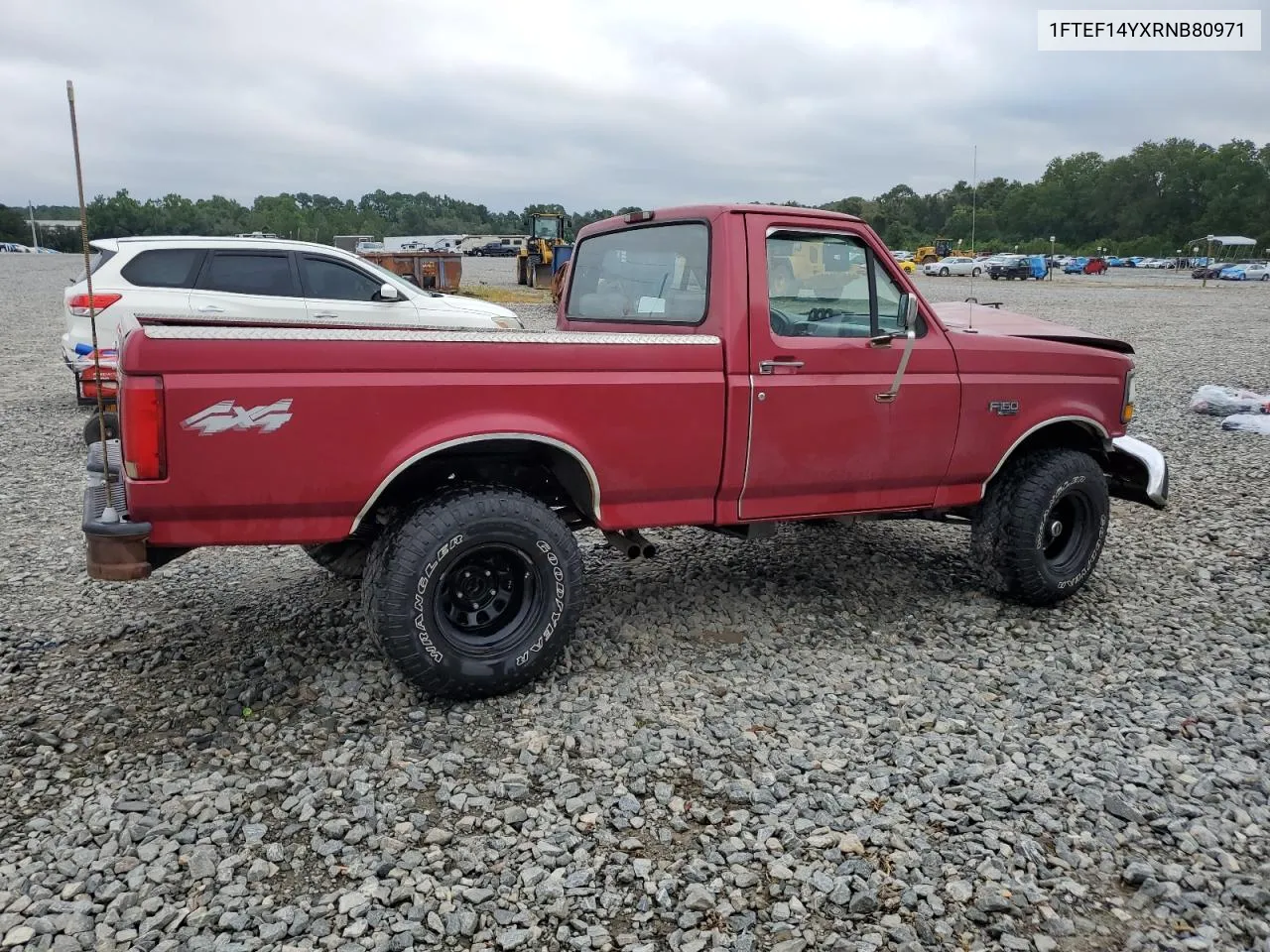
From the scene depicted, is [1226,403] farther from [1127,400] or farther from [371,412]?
[371,412]

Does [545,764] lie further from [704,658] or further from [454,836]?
[704,658]

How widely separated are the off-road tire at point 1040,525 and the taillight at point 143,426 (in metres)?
3.92

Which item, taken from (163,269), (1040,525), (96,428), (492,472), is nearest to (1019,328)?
(1040,525)

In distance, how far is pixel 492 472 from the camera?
4188 millimetres

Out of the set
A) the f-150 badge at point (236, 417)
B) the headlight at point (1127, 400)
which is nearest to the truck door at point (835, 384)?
the headlight at point (1127, 400)

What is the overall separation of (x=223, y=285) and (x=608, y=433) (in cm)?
677

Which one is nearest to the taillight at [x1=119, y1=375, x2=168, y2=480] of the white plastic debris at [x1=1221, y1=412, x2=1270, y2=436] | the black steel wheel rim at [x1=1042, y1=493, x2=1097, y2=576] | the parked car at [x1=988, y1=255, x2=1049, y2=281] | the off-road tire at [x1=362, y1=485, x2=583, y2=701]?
the off-road tire at [x1=362, y1=485, x2=583, y2=701]

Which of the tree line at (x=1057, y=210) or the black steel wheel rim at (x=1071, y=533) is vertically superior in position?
the tree line at (x=1057, y=210)

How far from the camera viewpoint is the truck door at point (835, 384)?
426cm

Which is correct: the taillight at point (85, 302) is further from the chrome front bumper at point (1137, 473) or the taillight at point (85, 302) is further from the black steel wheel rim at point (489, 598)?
the chrome front bumper at point (1137, 473)

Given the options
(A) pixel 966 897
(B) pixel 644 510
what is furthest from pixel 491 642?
(A) pixel 966 897

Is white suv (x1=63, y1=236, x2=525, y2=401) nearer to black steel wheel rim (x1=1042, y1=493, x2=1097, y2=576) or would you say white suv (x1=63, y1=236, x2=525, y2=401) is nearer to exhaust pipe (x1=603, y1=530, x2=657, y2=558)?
exhaust pipe (x1=603, y1=530, x2=657, y2=558)

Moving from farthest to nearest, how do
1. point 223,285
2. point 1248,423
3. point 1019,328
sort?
1. point 1248,423
2. point 223,285
3. point 1019,328

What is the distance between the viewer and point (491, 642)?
3.89 metres
